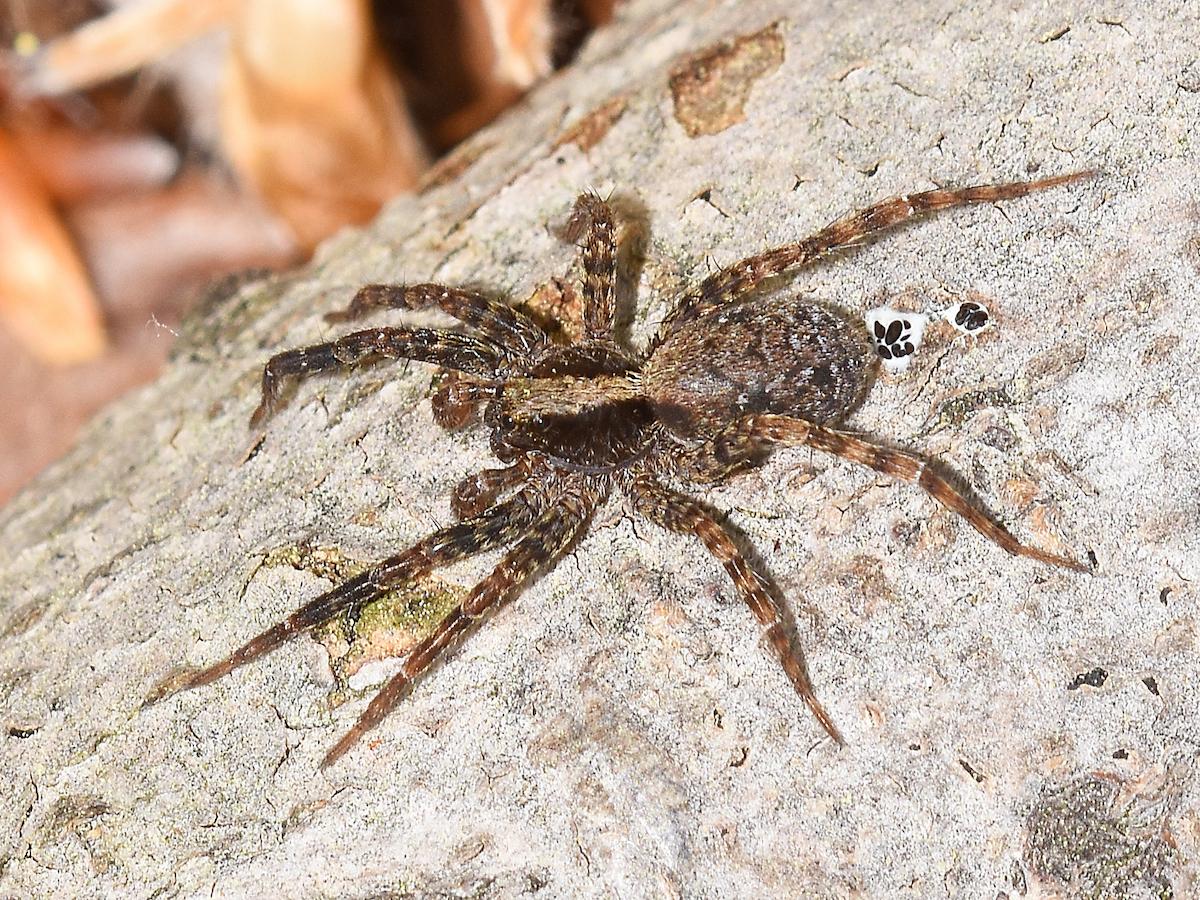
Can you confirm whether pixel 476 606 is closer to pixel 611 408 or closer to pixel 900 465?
pixel 611 408

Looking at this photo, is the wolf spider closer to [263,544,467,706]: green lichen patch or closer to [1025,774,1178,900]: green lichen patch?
[263,544,467,706]: green lichen patch

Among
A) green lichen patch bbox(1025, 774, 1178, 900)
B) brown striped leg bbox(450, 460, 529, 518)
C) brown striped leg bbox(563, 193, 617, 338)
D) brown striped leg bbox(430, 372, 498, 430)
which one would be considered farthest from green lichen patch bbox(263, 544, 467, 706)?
green lichen patch bbox(1025, 774, 1178, 900)

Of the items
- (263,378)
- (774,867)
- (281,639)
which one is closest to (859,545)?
(774,867)

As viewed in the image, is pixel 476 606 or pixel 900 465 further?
pixel 476 606

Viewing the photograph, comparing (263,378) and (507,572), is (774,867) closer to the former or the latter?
(507,572)

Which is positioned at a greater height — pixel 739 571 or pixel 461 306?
pixel 461 306

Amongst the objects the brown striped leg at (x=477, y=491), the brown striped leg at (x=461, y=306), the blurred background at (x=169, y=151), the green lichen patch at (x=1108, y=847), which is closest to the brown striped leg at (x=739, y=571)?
the brown striped leg at (x=477, y=491)

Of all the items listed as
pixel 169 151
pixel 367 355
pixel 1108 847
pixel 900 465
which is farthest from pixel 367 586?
pixel 169 151
